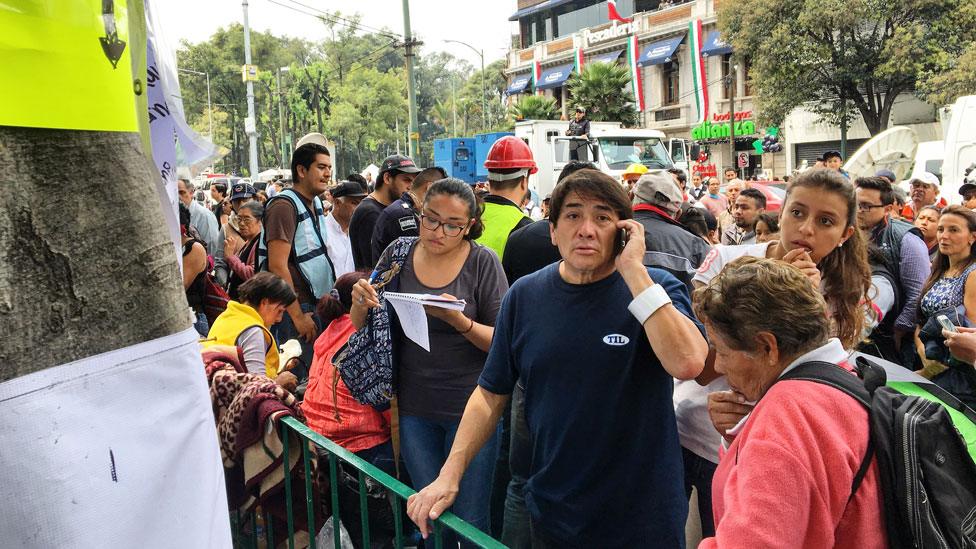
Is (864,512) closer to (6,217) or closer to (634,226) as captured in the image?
(634,226)

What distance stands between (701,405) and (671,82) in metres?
41.1

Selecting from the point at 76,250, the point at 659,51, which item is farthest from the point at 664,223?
Result: the point at 659,51

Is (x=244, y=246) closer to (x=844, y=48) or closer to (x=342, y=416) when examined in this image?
(x=342, y=416)

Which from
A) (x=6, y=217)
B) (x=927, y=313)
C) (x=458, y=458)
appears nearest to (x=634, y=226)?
(x=458, y=458)

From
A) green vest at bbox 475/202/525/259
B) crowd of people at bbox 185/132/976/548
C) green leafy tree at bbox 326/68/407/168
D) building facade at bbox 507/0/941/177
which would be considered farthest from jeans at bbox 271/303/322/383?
green leafy tree at bbox 326/68/407/168

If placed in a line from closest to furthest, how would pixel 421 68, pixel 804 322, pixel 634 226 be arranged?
pixel 804 322 < pixel 634 226 < pixel 421 68

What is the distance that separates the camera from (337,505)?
268cm

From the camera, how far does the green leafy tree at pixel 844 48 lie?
80.2ft

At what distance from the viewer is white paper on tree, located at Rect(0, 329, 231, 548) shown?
126cm

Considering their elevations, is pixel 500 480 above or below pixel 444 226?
below

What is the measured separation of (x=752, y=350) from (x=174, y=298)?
125cm

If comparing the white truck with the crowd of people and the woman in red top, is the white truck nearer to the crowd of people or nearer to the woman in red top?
the crowd of people

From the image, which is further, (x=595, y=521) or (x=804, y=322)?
(x=595, y=521)

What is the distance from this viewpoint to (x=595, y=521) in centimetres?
233
